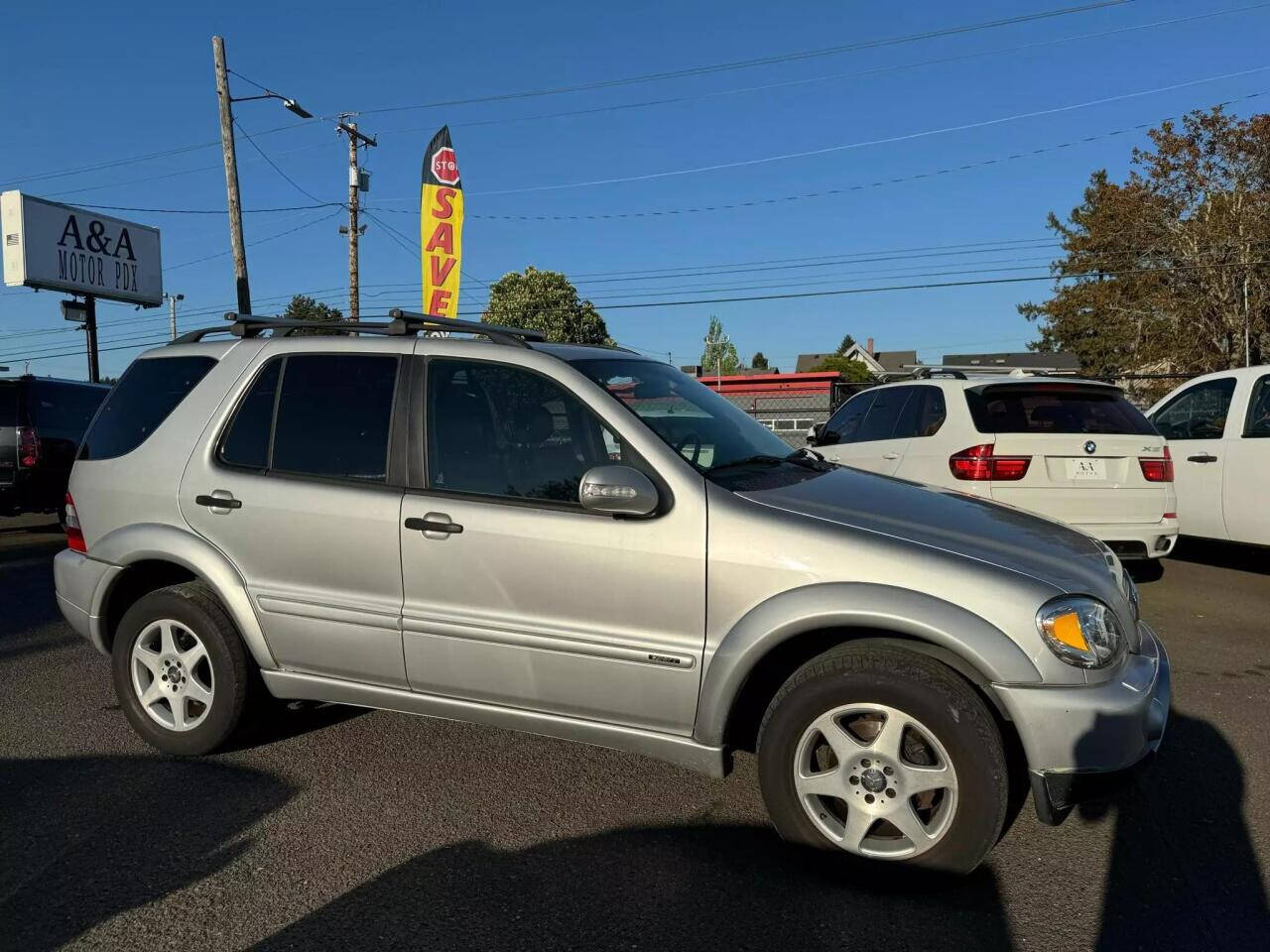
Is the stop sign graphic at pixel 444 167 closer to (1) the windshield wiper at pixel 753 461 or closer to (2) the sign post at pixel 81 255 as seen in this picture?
(2) the sign post at pixel 81 255

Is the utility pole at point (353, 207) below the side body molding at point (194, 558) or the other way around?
the other way around

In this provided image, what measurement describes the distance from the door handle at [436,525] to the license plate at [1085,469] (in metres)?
4.78

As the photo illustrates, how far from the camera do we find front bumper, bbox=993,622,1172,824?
2.68 m

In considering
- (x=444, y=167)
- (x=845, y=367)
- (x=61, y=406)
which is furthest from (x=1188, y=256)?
(x=845, y=367)

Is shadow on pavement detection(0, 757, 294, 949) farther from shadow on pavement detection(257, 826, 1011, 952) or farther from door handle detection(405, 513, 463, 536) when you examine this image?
door handle detection(405, 513, 463, 536)

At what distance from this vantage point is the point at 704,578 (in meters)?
3.02

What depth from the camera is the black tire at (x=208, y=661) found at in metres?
3.84

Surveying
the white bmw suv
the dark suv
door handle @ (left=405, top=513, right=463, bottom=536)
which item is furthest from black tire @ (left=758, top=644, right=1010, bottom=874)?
the dark suv

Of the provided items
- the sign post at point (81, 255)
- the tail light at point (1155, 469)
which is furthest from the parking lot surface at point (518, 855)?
the sign post at point (81, 255)

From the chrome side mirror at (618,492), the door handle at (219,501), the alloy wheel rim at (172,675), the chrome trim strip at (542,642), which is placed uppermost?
the chrome side mirror at (618,492)

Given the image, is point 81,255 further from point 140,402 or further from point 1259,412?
point 1259,412

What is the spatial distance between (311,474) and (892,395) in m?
5.47

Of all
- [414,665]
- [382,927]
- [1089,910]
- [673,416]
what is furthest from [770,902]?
[673,416]

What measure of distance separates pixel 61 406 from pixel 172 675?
8.41 meters
